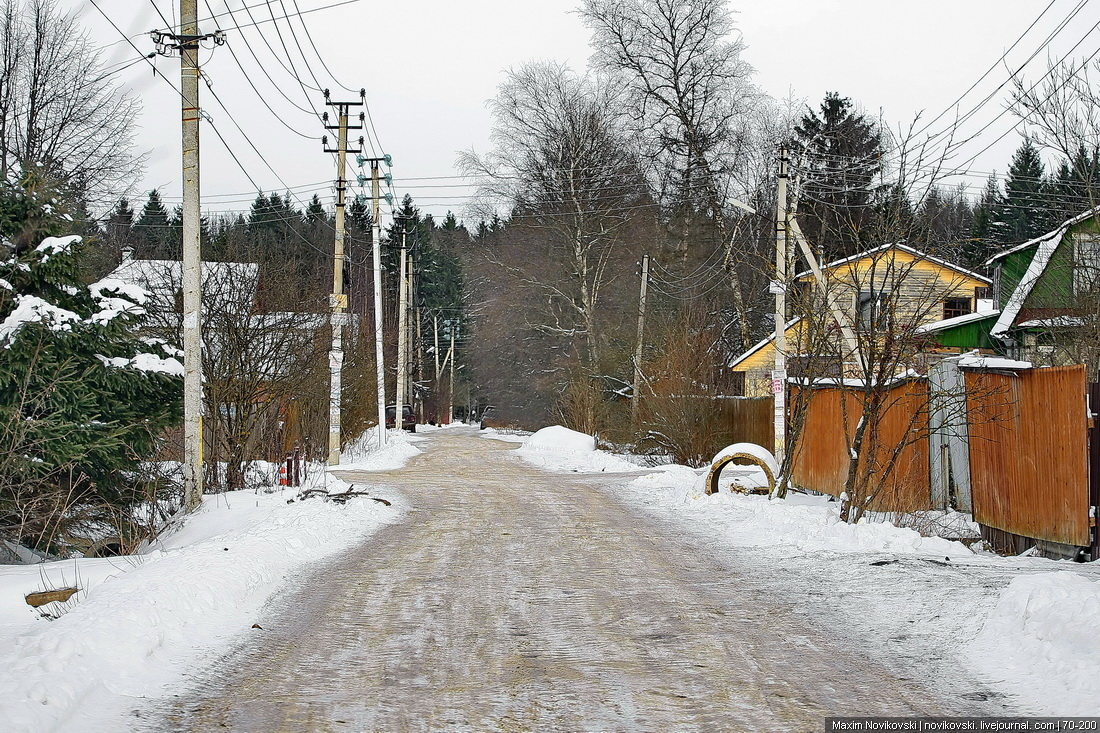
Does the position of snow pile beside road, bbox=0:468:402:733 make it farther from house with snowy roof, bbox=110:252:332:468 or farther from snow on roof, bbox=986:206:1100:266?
snow on roof, bbox=986:206:1100:266

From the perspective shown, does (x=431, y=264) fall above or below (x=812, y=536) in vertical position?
above

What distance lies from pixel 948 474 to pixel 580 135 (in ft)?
95.2

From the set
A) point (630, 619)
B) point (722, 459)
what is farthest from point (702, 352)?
point (630, 619)

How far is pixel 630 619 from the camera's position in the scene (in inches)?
297

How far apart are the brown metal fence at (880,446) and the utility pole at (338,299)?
1035 cm

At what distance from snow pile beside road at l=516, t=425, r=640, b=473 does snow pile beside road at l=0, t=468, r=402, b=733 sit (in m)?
14.8

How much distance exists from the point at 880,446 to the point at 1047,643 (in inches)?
372

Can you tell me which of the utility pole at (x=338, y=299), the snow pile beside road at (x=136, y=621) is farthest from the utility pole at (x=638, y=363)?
the snow pile beside road at (x=136, y=621)

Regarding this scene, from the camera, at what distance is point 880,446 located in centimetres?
1534

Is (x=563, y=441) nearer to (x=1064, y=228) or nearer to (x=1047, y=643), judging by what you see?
(x=1064, y=228)

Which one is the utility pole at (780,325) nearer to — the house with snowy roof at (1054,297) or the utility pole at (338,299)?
the house with snowy roof at (1054,297)

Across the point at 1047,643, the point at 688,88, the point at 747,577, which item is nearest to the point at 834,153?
the point at 688,88

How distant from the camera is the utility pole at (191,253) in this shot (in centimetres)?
1411

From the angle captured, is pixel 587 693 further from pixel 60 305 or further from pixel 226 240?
pixel 226 240
